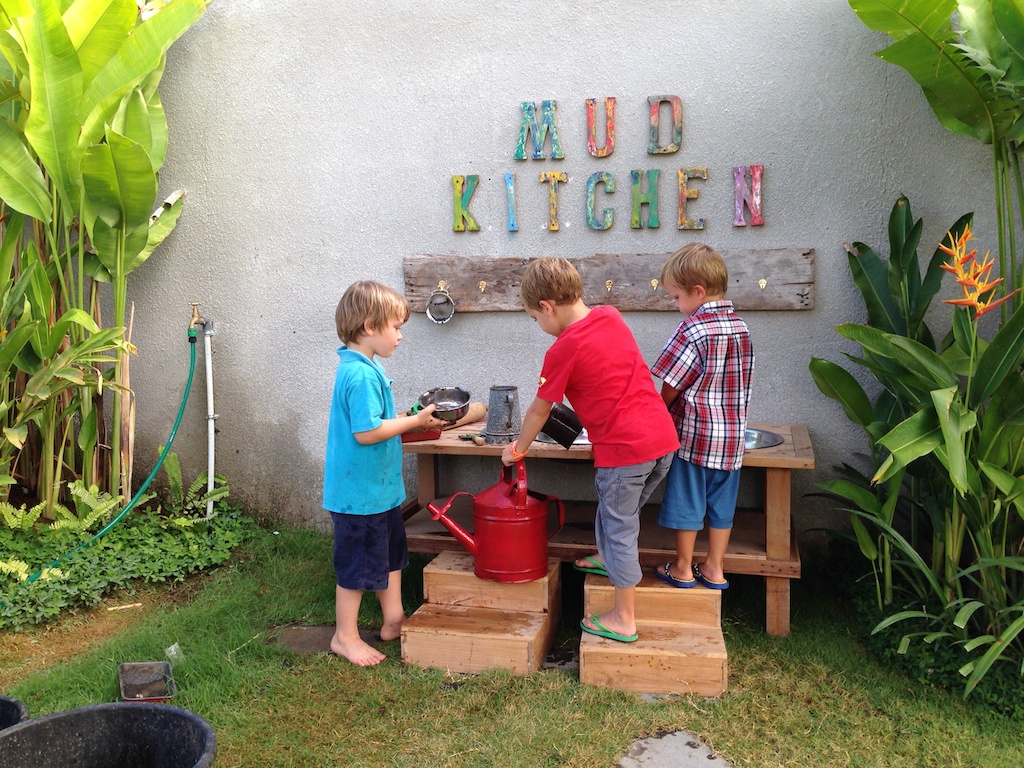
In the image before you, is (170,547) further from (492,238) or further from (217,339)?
(492,238)

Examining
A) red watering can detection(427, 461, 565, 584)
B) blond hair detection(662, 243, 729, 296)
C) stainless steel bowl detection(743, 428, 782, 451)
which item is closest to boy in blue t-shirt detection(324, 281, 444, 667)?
red watering can detection(427, 461, 565, 584)

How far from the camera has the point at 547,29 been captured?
14.8 ft

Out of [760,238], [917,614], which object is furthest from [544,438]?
[917,614]

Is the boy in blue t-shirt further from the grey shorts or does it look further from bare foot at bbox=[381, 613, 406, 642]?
the grey shorts

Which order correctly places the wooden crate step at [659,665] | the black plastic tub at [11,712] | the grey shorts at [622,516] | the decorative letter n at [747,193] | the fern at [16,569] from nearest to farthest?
the black plastic tub at [11,712]
the wooden crate step at [659,665]
the grey shorts at [622,516]
the fern at [16,569]
the decorative letter n at [747,193]

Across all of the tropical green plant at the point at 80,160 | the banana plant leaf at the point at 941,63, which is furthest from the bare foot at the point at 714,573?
the tropical green plant at the point at 80,160

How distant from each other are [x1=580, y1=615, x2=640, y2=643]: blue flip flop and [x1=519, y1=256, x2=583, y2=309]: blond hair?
4.30 feet

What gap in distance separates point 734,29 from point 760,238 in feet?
3.32

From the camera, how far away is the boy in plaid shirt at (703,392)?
3.67 metres

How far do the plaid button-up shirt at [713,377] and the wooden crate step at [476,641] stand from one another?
39.1 inches

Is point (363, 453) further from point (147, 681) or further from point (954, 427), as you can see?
point (954, 427)

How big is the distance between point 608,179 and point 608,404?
1.50 meters

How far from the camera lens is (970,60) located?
10.7 feet

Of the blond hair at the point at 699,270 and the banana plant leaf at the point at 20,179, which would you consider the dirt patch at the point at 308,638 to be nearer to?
the blond hair at the point at 699,270
